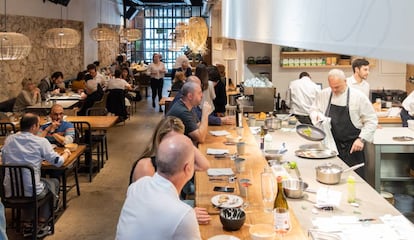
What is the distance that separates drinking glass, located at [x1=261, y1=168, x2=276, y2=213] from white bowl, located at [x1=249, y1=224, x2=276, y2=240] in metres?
→ 0.32

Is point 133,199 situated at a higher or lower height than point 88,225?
higher

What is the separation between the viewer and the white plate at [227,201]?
2840 millimetres

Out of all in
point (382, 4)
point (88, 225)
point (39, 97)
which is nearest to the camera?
point (382, 4)

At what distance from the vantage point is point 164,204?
2.04 metres

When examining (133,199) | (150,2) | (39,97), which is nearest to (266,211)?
(133,199)

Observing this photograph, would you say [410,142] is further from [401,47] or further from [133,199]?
[401,47]

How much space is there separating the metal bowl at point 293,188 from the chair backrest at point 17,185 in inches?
99.5

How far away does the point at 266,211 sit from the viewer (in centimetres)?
278

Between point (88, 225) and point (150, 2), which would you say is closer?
point (88, 225)

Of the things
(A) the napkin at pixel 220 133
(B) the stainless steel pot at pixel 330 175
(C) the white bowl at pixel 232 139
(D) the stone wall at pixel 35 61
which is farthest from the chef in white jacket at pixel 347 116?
(D) the stone wall at pixel 35 61

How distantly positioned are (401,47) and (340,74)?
13.5ft

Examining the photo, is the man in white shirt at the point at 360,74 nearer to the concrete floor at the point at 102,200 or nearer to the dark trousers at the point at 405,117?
the dark trousers at the point at 405,117

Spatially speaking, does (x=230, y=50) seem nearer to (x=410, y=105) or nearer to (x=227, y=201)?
(x=410, y=105)

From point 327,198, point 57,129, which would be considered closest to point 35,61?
point 57,129
